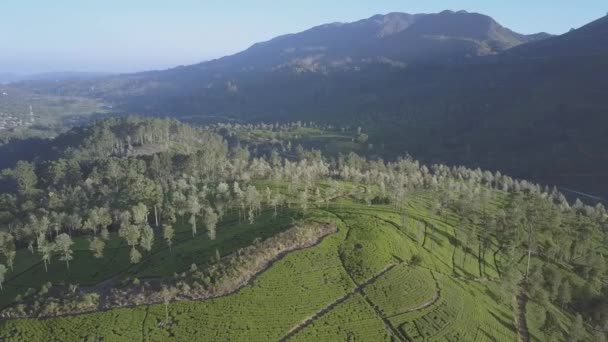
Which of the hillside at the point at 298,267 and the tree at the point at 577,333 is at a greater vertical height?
the hillside at the point at 298,267

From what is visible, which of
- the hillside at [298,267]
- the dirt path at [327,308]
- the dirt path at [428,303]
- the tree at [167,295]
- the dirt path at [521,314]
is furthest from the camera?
the dirt path at [521,314]

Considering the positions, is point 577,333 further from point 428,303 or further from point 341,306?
point 341,306

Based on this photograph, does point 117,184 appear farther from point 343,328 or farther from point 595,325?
point 595,325

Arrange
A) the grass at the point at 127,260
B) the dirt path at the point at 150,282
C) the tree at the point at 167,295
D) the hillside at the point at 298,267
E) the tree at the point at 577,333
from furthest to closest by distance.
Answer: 1. the grass at the point at 127,260
2. the tree at the point at 577,333
3. the dirt path at the point at 150,282
4. the hillside at the point at 298,267
5. the tree at the point at 167,295

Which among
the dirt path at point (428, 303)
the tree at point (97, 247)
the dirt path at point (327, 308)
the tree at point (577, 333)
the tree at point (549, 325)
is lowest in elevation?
the tree at point (549, 325)

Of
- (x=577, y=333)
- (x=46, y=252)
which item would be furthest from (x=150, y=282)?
(x=577, y=333)

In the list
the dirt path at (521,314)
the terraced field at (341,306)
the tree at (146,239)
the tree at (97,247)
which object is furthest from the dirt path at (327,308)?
the tree at (97,247)

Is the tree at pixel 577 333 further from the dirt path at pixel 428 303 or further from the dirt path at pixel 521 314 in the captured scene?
the dirt path at pixel 428 303

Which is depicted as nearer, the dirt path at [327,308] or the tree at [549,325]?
the dirt path at [327,308]
